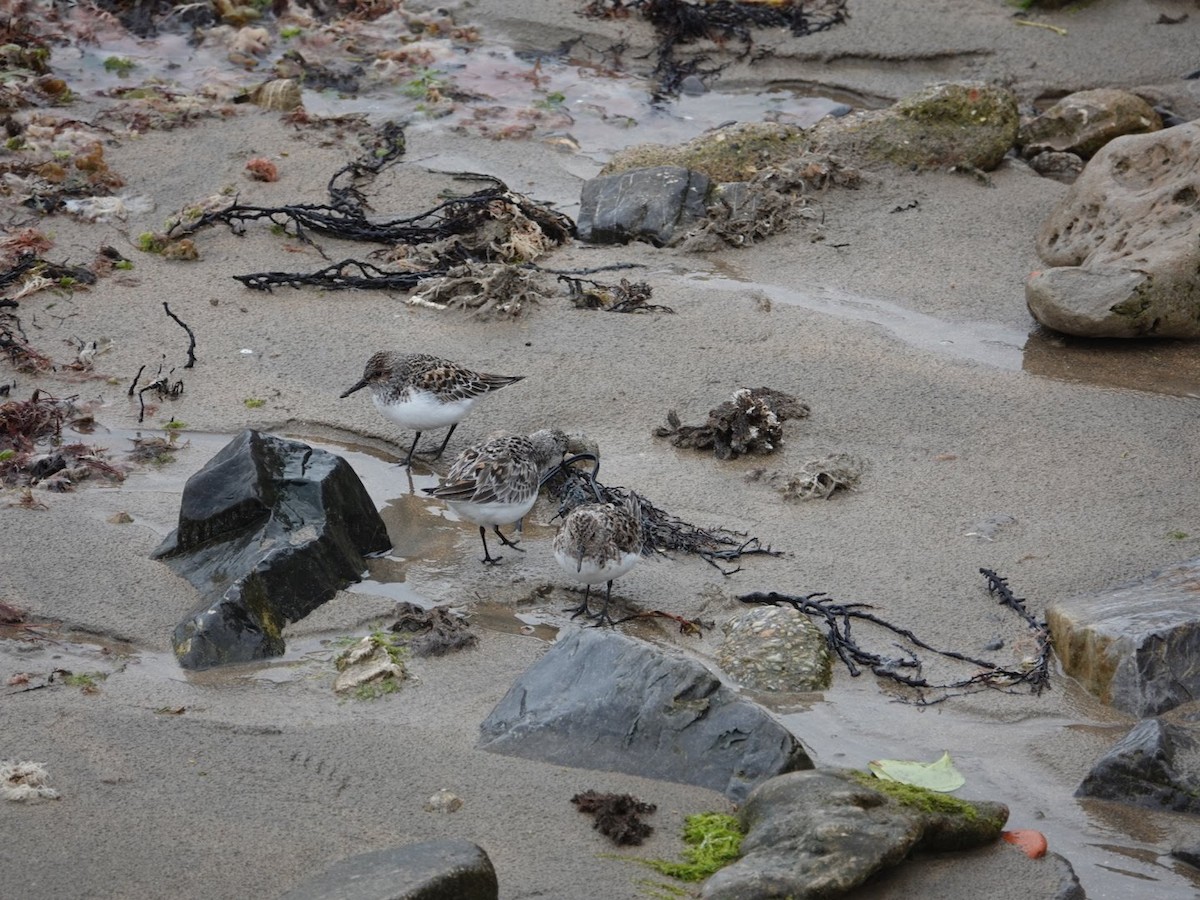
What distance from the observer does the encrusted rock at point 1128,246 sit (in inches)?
333

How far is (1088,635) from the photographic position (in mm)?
5707

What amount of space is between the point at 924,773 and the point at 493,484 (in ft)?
8.10

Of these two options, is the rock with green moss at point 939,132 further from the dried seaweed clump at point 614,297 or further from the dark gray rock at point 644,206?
the dried seaweed clump at point 614,297

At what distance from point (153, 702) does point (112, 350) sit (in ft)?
12.9

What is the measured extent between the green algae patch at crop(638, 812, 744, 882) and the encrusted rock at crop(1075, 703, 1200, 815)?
56.8 inches

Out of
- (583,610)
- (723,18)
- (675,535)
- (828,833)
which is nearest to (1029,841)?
(828,833)

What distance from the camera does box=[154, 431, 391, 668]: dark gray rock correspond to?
591 centimetres

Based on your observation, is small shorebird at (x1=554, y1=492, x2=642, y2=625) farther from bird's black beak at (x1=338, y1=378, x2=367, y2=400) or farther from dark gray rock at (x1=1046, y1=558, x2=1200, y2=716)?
bird's black beak at (x1=338, y1=378, x2=367, y2=400)

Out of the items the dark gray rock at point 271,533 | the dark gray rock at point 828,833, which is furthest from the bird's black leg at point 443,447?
the dark gray rock at point 828,833

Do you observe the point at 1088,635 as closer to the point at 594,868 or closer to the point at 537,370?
the point at 594,868

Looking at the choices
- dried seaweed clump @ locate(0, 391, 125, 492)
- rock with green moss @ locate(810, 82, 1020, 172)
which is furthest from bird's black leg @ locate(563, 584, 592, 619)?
rock with green moss @ locate(810, 82, 1020, 172)

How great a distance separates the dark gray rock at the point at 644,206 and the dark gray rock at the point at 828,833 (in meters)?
6.23

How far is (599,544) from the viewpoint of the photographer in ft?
19.6

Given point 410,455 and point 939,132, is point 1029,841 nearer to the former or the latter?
point 410,455
